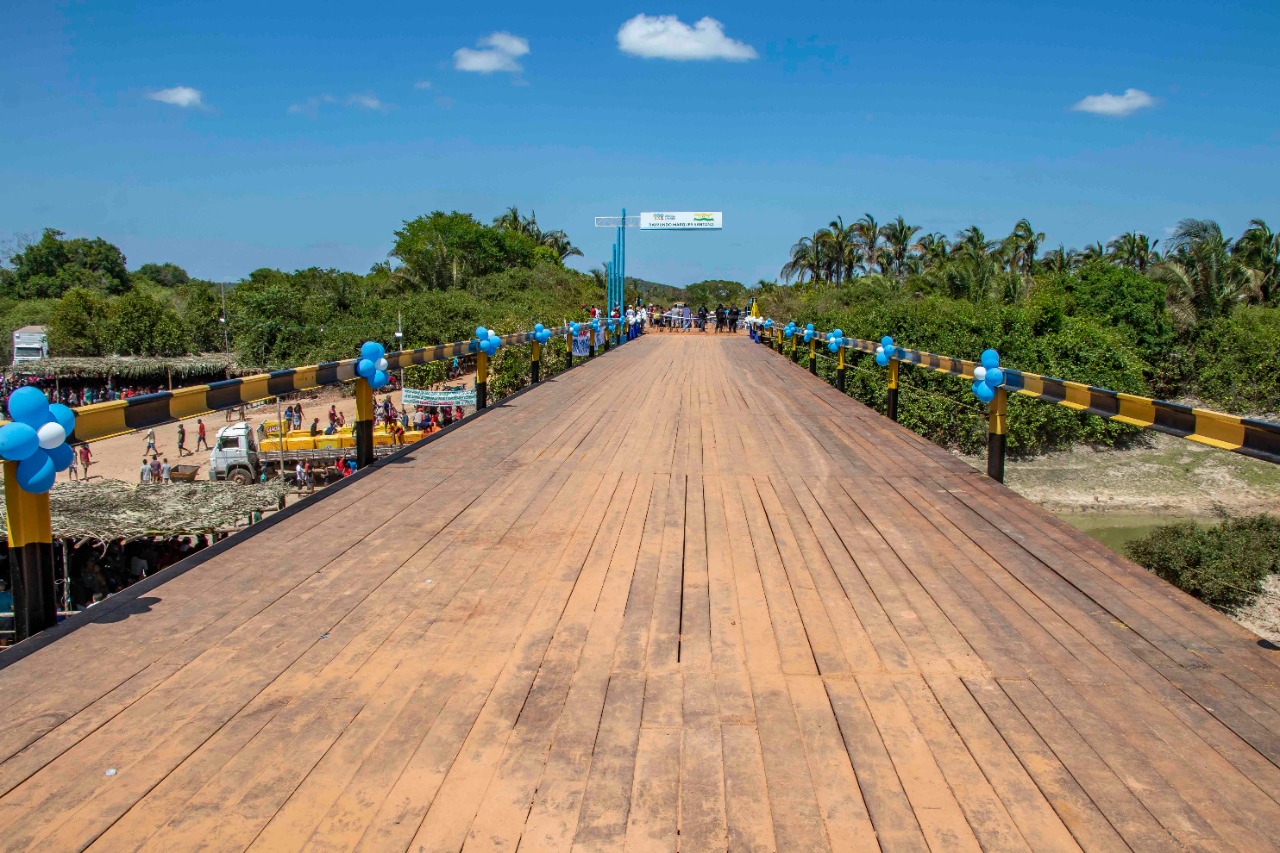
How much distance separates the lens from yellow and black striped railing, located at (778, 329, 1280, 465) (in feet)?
11.9

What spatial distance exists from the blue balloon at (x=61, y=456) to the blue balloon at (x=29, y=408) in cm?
12

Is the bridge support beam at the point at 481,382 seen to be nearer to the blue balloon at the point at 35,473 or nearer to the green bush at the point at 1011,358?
the blue balloon at the point at 35,473

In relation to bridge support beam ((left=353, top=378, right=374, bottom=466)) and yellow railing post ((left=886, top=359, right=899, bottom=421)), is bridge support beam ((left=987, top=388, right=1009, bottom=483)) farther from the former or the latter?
bridge support beam ((left=353, top=378, right=374, bottom=466))

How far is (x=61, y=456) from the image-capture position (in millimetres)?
3381

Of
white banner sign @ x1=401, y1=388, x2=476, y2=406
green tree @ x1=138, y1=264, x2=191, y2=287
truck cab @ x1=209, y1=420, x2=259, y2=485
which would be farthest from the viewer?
green tree @ x1=138, y1=264, x2=191, y2=287

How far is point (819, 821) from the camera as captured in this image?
2.23m

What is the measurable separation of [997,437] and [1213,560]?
608 inches

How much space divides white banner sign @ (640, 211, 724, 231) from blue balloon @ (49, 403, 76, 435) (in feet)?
146

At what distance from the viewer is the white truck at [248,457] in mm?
23891

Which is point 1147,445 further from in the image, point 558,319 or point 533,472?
point 533,472

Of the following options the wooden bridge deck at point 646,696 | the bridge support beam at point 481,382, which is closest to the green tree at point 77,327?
the bridge support beam at point 481,382

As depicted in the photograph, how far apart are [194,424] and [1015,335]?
107 ft

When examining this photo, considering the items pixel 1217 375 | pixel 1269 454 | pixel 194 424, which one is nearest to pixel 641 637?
pixel 1269 454

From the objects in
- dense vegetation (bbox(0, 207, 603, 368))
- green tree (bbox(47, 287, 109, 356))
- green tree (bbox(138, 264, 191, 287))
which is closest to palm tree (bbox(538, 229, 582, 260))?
dense vegetation (bbox(0, 207, 603, 368))
